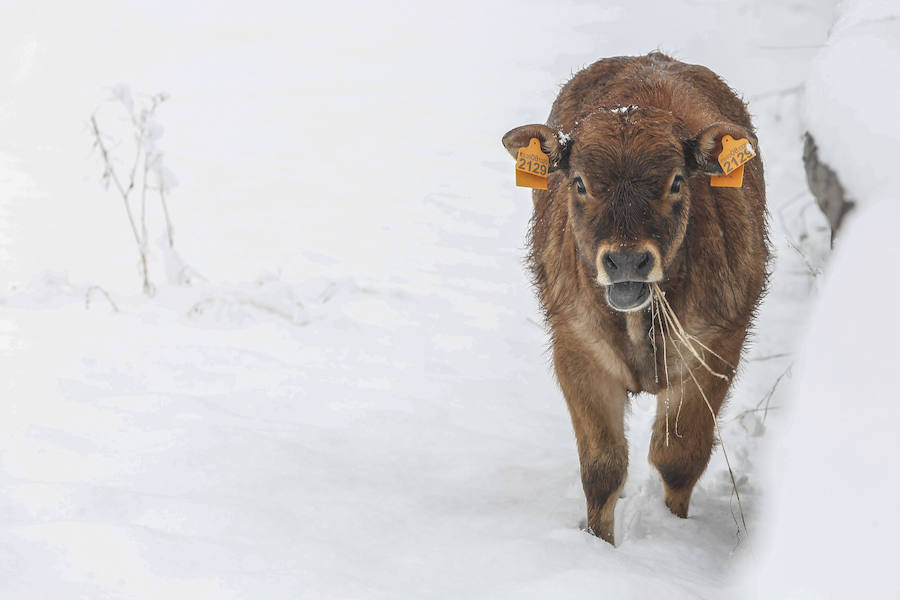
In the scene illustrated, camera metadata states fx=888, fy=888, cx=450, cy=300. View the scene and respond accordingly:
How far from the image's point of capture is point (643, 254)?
10.1 feet

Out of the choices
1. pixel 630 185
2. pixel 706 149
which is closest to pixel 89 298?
pixel 630 185

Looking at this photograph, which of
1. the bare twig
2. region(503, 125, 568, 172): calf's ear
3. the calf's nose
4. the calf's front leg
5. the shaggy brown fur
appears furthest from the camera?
the bare twig

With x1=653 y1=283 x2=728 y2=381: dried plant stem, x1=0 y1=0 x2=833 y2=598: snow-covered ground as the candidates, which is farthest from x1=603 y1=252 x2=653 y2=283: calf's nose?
x1=0 y1=0 x2=833 y2=598: snow-covered ground

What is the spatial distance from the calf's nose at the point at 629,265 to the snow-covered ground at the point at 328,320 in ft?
3.27

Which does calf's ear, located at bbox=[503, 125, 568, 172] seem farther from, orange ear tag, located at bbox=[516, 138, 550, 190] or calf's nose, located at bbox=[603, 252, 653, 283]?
calf's nose, located at bbox=[603, 252, 653, 283]

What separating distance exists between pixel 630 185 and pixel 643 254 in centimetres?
30

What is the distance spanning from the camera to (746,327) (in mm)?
3838

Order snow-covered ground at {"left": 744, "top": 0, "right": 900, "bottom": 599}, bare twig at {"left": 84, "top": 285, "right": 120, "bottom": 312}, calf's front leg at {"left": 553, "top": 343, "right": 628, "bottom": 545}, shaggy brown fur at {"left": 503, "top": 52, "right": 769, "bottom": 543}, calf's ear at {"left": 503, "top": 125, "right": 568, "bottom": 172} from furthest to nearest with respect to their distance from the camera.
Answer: bare twig at {"left": 84, "top": 285, "right": 120, "bottom": 312} < calf's front leg at {"left": 553, "top": 343, "right": 628, "bottom": 545} < calf's ear at {"left": 503, "top": 125, "right": 568, "bottom": 172} < shaggy brown fur at {"left": 503, "top": 52, "right": 769, "bottom": 543} < snow-covered ground at {"left": 744, "top": 0, "right": 900, "bottom": 599}

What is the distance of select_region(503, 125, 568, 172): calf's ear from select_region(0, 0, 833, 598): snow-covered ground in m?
1.49

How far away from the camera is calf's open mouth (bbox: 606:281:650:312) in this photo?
10.4 feet

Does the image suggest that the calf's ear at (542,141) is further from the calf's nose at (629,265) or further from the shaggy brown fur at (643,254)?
the calf's nose at (629,265)

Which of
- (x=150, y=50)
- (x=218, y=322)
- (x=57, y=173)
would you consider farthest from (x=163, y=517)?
(x=150, y=50)

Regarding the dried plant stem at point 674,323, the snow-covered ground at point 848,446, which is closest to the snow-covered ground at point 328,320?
the dried plant stem at point 674,323

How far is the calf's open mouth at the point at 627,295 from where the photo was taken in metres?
3.16
